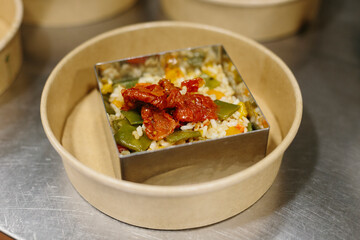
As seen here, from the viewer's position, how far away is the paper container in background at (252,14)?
1.49 metres

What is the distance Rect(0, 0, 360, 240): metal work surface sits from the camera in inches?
39.0

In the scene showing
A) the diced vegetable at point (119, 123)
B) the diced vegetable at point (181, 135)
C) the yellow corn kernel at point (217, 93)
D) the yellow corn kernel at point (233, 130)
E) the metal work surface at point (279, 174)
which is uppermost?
the yellow corn kernel at point (217, 93)

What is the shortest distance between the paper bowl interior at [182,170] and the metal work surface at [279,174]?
0.05 meters

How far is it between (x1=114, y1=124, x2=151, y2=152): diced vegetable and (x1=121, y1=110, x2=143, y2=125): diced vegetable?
0.02 metres

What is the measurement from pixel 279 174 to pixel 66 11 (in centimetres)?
103

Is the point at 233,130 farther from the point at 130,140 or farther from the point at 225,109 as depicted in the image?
the point at 130,140

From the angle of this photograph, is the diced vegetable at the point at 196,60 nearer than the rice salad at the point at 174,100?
No

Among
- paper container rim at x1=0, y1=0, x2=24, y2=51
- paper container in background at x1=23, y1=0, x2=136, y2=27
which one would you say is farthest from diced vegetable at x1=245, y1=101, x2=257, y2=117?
paper container in background at x1=23, y1=0, x2=136, y2=27

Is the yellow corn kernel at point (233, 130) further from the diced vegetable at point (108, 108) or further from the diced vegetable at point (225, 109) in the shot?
the diced vegetable at point (108, 108)

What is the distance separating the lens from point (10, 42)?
124 cm

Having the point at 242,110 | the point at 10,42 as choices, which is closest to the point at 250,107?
the point at 242,110

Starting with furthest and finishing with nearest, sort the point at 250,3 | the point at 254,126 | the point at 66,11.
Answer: the point at 66,11 → the point at 250,3 → the point at 254,126

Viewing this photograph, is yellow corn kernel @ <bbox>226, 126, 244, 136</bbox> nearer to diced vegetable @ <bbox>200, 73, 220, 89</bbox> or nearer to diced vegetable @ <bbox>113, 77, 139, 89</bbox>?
diced vegetable @ <bbox>200, 73, 220, 89</bbox>

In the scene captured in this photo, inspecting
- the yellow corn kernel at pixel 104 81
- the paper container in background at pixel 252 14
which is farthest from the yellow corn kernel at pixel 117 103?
the paper container in background at pixel 252 14
